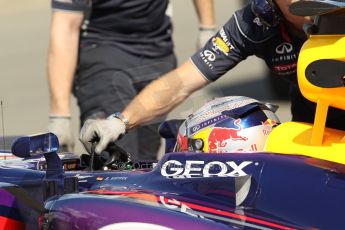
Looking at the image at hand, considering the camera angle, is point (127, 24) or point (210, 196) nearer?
point (210, 196)

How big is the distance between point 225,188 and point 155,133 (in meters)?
1.92

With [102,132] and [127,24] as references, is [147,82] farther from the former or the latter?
[102,132]

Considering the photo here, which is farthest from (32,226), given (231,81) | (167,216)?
(231,81)

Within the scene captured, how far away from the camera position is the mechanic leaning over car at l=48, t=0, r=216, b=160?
15.7ft

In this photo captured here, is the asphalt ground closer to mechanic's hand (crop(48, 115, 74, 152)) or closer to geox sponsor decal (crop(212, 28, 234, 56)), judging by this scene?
mechanic's hand (crop(48, 115, 74, 152))

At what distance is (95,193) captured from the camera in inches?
127

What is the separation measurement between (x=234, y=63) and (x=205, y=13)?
4.92ft

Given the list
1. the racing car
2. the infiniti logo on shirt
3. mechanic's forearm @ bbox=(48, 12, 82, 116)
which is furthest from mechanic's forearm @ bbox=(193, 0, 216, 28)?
the racing car

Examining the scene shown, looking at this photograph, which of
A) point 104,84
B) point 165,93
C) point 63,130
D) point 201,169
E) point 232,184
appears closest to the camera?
point 232,184

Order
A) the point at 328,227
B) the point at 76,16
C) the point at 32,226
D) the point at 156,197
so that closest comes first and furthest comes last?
the point at 328,227 < the point at 156,197 < the point at 32,226 < the point at 76,16

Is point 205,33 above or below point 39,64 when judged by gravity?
above

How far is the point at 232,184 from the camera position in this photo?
10.3 feet

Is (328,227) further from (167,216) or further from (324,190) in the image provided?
(167,216)

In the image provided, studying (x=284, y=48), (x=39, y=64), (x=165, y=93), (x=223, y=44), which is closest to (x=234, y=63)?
(x=223, y=44)
